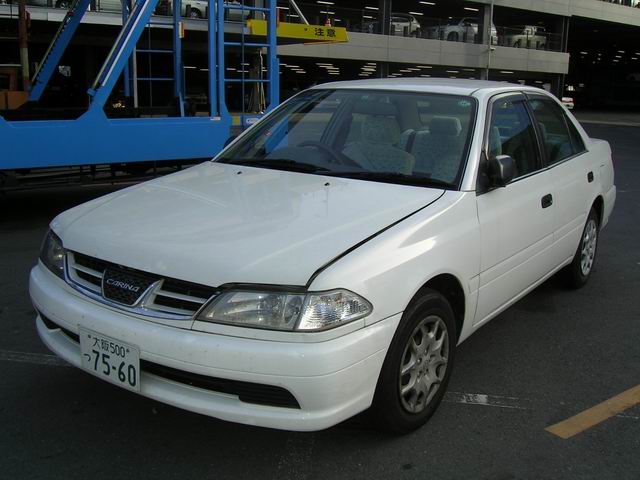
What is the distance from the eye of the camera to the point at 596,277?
5.73 meters

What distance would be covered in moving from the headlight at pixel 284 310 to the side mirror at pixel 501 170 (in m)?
1.34

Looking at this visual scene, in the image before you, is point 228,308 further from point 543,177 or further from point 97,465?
point 543,177

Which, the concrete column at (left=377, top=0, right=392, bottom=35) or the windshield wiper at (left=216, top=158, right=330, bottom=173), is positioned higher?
the concrete column at (left=377, top=0, right=392, bottom=35)

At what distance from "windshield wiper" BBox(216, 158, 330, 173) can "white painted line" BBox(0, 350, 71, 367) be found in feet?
5.21

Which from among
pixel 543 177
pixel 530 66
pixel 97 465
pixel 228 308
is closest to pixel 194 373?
pixel 228 308

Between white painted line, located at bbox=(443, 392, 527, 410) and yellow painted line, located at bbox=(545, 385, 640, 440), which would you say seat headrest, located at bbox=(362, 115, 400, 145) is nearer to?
white painted line, located at bbox=(443, 392, 527, 410)

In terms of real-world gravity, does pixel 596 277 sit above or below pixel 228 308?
below

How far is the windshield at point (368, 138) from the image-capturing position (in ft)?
11.7

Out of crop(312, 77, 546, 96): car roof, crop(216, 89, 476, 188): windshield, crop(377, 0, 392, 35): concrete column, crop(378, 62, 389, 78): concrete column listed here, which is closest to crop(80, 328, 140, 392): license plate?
crop(216, 89, 476, 188): windshield

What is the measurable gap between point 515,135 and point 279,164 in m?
1.53

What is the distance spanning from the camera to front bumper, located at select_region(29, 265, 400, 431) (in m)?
2.45

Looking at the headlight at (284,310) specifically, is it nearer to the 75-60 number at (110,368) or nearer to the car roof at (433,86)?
the 75-60 number at (110,368)

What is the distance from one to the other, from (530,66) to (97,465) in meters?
49.7

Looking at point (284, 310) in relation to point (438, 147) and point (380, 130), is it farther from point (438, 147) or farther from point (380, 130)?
point (380, 130)
